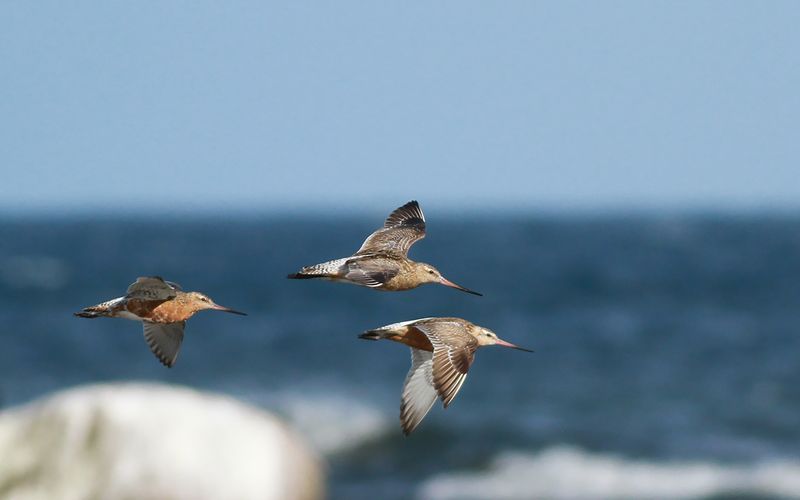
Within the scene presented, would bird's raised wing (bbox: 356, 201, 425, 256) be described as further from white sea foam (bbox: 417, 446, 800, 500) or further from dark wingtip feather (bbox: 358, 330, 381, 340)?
white sea foam (bbox: 417, 446, 800, 500)

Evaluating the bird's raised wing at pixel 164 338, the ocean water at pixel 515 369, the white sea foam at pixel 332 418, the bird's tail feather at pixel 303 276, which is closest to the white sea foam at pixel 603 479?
the ocean water at pixel 515 369

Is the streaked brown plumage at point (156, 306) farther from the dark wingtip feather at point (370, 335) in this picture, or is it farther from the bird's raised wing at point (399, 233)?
the bird's raised wing at point (399, 233)

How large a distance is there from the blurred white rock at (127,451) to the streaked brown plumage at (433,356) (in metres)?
6.94

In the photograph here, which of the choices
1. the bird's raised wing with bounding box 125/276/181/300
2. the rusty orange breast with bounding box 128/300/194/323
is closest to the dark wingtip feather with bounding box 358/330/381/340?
the rusty orange breast with bounding box 128/300/194/323

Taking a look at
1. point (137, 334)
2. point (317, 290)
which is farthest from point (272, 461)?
point (317, 290)

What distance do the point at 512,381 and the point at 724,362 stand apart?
7.46 meters

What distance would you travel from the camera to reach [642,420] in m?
33.1

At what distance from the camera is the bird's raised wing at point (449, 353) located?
7426mm

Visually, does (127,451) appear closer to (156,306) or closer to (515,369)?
(156,306)

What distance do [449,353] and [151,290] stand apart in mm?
1709

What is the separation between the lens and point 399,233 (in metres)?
9.52

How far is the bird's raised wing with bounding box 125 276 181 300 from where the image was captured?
22.7ft

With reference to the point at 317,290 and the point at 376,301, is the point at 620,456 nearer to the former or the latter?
the point at 376,301

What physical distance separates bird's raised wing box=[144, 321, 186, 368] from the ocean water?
1825 centimetres
